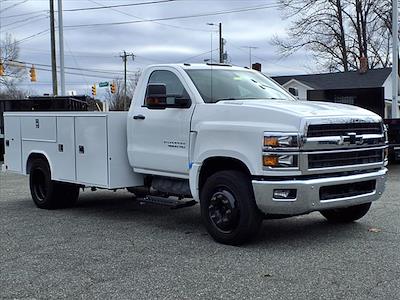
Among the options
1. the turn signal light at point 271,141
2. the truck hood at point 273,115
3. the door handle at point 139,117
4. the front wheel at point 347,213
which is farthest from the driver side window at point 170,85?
the front wheel at point 347,213

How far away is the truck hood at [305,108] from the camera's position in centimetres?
639

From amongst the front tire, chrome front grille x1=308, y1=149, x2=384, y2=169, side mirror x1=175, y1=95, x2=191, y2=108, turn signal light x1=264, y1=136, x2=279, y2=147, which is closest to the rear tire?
side mirror x1=175, y1=95, x2=191, y2=108

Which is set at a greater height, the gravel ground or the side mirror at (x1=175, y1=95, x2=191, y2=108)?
the side mirror at (x1=175, y1=95, x2=191, y2=108)

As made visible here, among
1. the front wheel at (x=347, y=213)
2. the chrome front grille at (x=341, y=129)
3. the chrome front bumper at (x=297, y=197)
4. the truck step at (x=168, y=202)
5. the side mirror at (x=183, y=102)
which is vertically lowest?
the front wheel at (x=347, y=213)

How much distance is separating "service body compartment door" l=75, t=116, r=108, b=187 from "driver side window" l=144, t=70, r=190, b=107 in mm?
912

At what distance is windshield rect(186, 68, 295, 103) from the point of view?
24.3ft

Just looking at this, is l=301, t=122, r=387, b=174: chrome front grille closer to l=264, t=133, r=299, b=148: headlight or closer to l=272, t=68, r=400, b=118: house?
l=264, t=133, r=299, b=148: headlight

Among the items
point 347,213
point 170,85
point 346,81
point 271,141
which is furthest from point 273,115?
point 346,81

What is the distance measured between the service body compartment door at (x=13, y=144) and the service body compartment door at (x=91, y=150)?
1.91 meters

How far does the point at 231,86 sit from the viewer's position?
25.1 feet

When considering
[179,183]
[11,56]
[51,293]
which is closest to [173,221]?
[179,183]

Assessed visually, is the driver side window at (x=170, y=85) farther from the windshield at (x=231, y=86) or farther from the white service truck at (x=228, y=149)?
the windshield at (x=231, y=86)

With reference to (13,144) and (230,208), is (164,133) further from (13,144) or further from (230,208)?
(13,144)

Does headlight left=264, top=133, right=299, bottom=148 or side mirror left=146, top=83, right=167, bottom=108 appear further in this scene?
side mirror left=146, top=83, right=167, bottom=108
